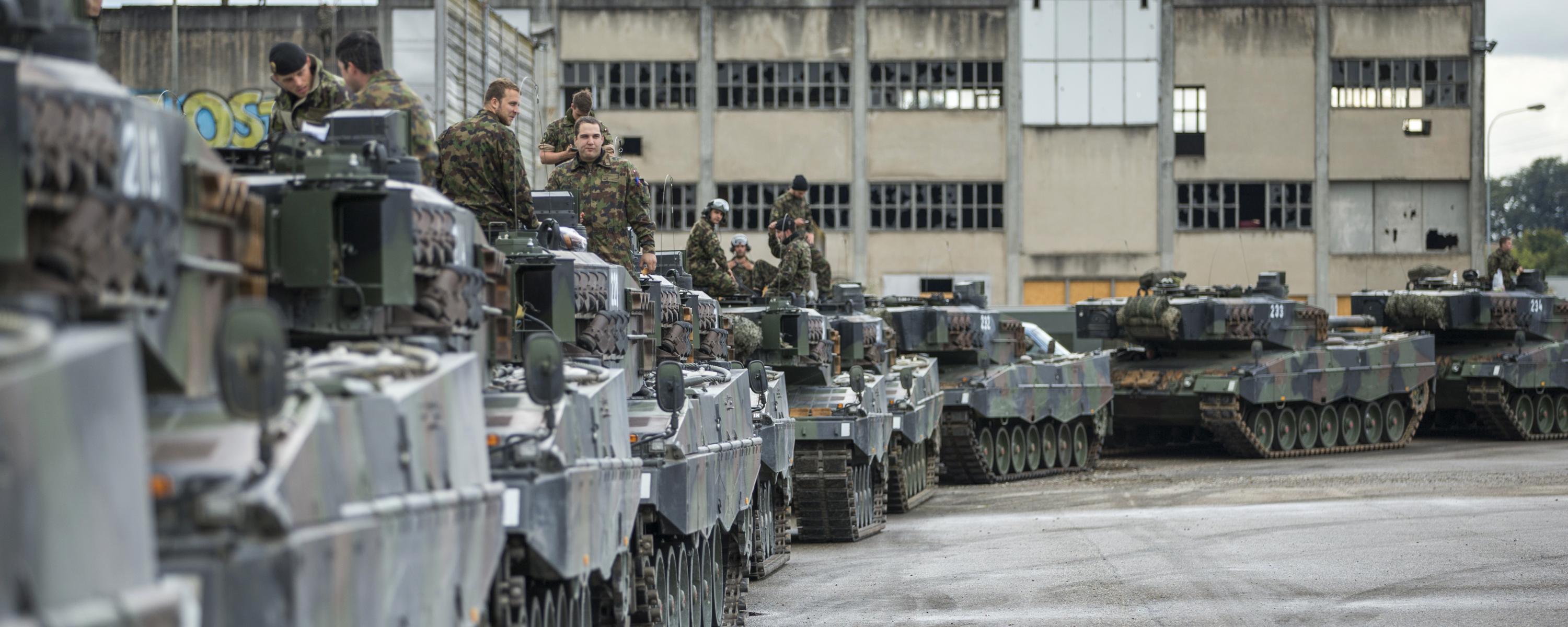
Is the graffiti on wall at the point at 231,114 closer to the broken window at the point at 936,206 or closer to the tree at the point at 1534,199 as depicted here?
the broken window at the point at 936,206

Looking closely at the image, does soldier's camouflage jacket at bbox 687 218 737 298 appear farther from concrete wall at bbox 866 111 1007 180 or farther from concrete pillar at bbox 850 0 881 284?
concrete wall at bbox 866 111 1007 180

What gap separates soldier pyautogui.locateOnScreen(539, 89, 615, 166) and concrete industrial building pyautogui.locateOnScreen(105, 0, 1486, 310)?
108ft

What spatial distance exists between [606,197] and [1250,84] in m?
37.9

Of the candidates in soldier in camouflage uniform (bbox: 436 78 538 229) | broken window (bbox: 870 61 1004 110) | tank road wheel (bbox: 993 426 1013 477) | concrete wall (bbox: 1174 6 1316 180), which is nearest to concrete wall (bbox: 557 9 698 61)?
broken window (bbox: 870 61 1004 110)

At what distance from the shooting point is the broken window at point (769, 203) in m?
49.1

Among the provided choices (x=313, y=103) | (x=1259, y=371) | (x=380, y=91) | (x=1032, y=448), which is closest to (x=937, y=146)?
(x=1259, y=371)

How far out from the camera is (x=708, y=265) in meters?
21.5

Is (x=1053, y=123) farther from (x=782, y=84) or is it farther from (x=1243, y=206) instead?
(x=782, y=84)

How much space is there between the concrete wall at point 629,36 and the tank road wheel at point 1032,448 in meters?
21.5

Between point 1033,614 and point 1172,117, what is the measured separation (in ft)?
122

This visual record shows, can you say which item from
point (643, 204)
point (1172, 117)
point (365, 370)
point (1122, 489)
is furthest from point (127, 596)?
point (1172, 117)

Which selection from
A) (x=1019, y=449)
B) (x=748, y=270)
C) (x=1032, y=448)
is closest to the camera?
(x=748, y=270)

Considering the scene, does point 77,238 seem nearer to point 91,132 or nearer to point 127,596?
point 91,132

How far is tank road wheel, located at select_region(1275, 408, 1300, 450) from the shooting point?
31.3 meters
